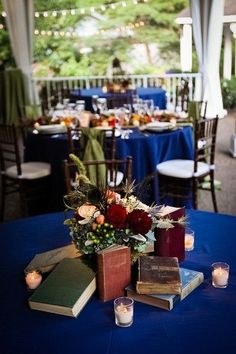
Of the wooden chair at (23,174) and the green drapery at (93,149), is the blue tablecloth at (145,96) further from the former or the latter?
the green drapery at (93,149)

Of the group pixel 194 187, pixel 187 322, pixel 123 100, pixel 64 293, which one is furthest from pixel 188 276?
pixel 123 100

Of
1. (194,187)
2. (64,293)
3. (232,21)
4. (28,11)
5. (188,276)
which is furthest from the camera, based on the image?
(28,11)

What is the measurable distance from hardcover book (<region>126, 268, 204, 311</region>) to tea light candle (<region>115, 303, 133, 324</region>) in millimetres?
85

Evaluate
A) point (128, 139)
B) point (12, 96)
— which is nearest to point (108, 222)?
point (128, 139)

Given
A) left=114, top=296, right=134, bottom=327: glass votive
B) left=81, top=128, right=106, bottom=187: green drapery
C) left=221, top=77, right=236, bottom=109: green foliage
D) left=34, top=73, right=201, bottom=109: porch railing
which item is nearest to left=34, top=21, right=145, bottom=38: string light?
left=34, top=73, right=201, bottom=109: porch railing

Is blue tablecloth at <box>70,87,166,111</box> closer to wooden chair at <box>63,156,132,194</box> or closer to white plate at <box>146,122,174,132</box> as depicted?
white plate at <box>146,122,174,132</box>

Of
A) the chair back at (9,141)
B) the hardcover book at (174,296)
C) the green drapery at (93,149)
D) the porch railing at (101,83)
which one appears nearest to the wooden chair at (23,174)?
the chair back at (9,141)

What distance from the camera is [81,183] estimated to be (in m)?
1.31

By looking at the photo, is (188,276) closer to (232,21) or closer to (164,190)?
(164,190)

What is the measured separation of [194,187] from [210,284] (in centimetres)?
212

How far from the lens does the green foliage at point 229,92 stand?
471 centimetres

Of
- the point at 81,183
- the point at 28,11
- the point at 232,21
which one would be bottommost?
the point at 81,183

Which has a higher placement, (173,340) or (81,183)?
(81,183)

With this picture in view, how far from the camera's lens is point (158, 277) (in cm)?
115
